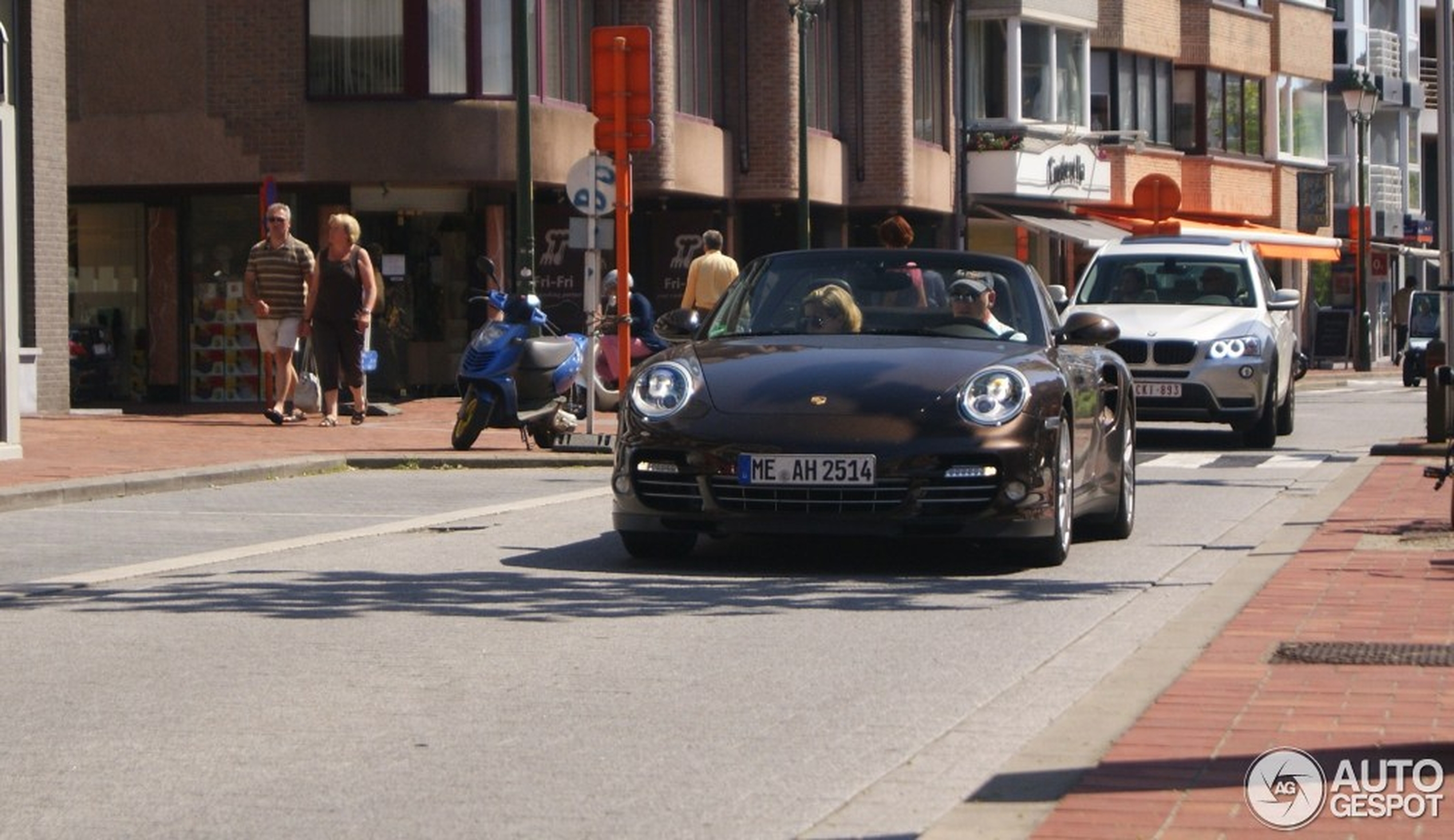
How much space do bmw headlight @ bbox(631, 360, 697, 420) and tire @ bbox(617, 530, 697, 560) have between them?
1.76 ft

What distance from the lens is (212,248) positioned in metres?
31.1

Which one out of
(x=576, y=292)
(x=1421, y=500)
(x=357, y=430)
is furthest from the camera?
(x=576, y=292)

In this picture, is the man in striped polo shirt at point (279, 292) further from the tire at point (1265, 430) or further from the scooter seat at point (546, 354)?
the tire at point (1265, 430)

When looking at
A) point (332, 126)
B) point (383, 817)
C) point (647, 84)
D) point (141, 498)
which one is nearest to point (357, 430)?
point (647, 84)

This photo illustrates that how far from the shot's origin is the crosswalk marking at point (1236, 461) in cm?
1892

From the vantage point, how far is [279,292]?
75.9 feet

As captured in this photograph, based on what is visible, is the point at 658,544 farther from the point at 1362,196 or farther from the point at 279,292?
the point at 1362,196

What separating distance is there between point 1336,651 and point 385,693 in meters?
2.89

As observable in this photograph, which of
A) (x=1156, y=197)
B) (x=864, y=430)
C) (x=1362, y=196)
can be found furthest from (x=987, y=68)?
(x=864, y=430)

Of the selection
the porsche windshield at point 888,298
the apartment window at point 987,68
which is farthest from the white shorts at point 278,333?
the apartment window at point 987,68

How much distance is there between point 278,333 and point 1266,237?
28482 millimetres

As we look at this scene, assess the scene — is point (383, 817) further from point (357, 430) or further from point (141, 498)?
point (357, 430)

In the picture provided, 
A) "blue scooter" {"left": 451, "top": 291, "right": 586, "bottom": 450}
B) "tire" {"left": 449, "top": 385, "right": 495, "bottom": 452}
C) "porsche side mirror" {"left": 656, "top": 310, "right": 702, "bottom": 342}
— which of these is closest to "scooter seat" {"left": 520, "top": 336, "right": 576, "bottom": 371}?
"blue scooter" {"left": 451, "top": 291, "right": 586, "bottom": 450}

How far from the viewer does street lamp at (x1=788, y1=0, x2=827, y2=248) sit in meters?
34.0
